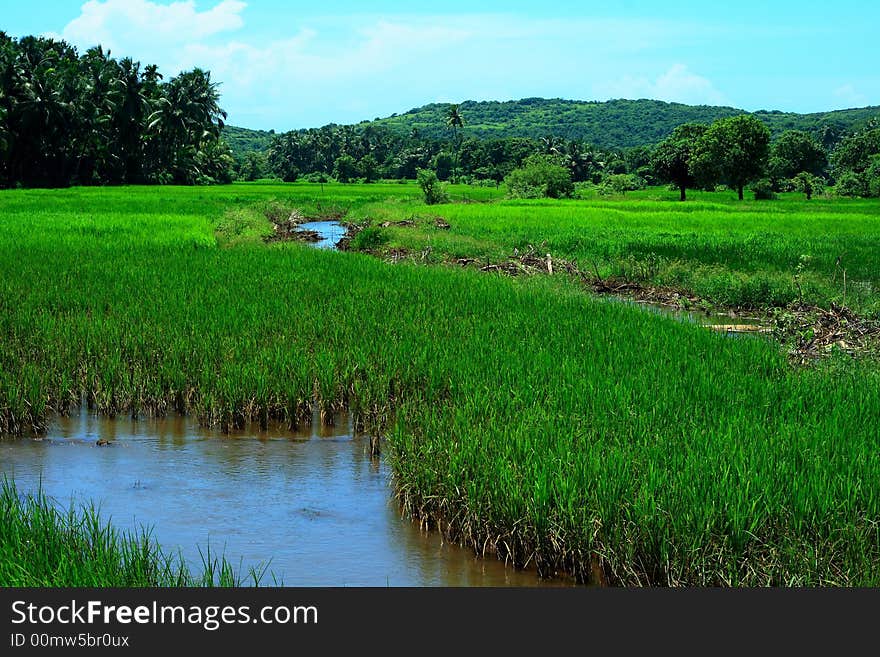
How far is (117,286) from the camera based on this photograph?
500 inches

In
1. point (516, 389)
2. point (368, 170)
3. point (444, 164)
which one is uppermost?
point (444, 164)

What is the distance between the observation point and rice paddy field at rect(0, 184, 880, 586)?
488 cm

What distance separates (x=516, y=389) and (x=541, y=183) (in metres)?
48.7

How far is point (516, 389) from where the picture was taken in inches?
302

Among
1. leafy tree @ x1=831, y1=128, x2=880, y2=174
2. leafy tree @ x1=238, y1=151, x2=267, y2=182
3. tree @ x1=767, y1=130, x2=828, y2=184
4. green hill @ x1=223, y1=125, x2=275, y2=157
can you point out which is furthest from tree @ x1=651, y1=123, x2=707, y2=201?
green hill @ x1=223, y1=125, x2=275, y2=157

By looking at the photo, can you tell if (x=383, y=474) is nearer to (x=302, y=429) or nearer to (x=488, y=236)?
(x=302, y=429)

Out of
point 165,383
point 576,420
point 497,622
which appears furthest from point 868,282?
point 497,622

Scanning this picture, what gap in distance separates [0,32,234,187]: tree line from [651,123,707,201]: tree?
110 feet

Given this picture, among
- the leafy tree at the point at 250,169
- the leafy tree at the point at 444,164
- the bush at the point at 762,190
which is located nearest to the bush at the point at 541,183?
the bush at the point at 762,190

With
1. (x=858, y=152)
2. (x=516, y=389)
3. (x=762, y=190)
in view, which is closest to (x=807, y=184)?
(x=762, y=190)

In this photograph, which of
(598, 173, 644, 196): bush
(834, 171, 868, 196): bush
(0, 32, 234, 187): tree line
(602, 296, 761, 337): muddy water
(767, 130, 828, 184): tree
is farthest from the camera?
(767, 130, 828, 184): tree

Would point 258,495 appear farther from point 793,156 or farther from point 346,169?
point 346,169

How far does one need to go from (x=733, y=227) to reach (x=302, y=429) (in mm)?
22462

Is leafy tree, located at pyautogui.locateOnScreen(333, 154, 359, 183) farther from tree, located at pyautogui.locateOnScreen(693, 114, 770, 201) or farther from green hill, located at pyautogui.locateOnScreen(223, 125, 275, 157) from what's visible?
green hill, located at pyautogui.locateOnScreen(223, 125, 275, 157)
